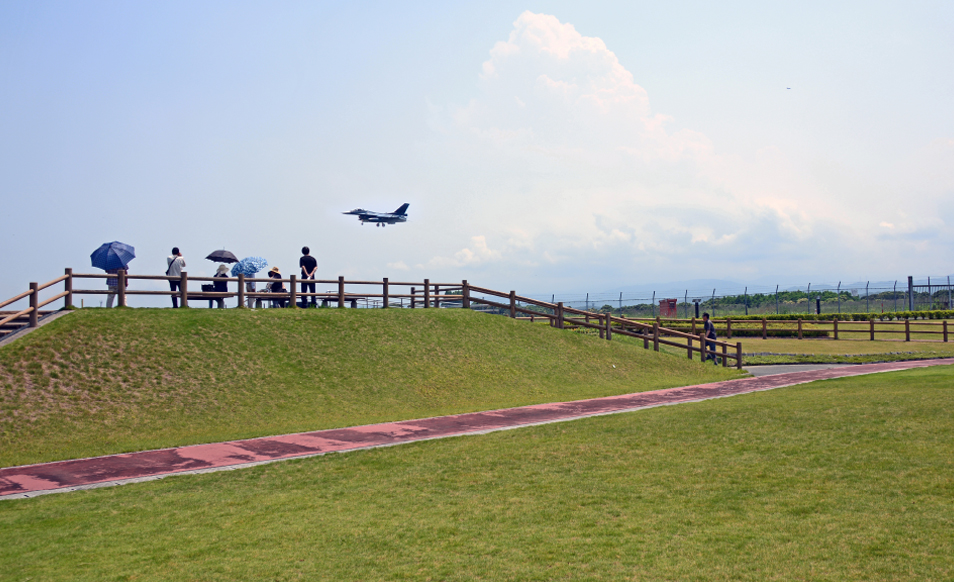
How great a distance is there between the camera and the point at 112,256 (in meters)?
20.5

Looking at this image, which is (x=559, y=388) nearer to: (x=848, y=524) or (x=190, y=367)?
(x=190, y=367)

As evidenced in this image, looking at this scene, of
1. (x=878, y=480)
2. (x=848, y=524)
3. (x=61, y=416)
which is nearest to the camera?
(x=848, y=524)

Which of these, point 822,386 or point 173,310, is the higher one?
point 173,310

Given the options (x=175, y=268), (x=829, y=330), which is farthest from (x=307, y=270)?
(x=829, y=330)

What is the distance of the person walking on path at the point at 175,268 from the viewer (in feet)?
66.8

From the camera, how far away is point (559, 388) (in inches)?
810

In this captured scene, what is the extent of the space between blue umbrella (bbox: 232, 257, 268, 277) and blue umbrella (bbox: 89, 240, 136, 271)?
344 cm

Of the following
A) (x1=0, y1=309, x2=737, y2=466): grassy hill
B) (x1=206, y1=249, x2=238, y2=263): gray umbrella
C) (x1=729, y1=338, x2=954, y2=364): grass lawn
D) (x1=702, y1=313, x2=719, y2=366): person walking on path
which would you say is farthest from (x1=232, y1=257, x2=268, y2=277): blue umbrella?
(x1=729, y1=338, x2=954, y2=364): grass lawn

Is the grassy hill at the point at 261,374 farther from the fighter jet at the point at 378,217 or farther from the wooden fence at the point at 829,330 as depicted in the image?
the fighter jet at the point at 378,217

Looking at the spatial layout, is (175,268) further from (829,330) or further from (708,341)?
(829,330)

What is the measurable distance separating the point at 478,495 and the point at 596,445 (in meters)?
3.21

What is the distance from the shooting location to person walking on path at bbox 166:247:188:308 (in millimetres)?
20375

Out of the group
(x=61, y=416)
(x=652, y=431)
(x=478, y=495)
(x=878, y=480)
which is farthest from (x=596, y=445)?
(x=61, y=416)

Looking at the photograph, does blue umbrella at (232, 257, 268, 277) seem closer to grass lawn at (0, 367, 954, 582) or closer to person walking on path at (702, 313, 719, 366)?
grass lawn at (0, 367, 954, 582)
